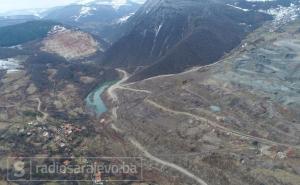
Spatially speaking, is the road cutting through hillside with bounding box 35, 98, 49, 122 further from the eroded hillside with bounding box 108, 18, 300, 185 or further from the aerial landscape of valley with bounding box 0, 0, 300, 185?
the eroded hillside with bounding box 108, 18, 300, 185

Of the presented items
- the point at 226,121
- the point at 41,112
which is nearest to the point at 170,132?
the point at 226,121

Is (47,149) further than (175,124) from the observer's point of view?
No

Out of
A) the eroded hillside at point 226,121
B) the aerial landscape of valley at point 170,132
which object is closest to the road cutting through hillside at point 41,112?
the aerial landscape of valley at point 170,132

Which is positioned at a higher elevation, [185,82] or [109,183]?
[109,183]

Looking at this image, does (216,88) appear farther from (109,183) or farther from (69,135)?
(109,183)

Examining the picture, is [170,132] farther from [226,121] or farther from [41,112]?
[41,112]

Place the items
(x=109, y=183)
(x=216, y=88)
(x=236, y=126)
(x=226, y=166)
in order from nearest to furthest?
(x=109, y=183)
(x=226, y=166)
(x=236, y=126)
(x=216, y=88)

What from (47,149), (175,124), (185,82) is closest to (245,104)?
(175,124)

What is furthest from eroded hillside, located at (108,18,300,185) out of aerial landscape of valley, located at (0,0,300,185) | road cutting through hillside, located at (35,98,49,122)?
road cutting through hillside, located at (35,98,49,122)

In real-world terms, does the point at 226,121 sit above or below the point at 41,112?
above

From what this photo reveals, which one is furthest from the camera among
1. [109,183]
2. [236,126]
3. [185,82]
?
[185,82]

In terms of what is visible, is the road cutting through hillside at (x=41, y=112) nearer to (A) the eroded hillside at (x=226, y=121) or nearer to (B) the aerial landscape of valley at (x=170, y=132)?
(B) the aerial landscape of valley at (x=170, y=132)
